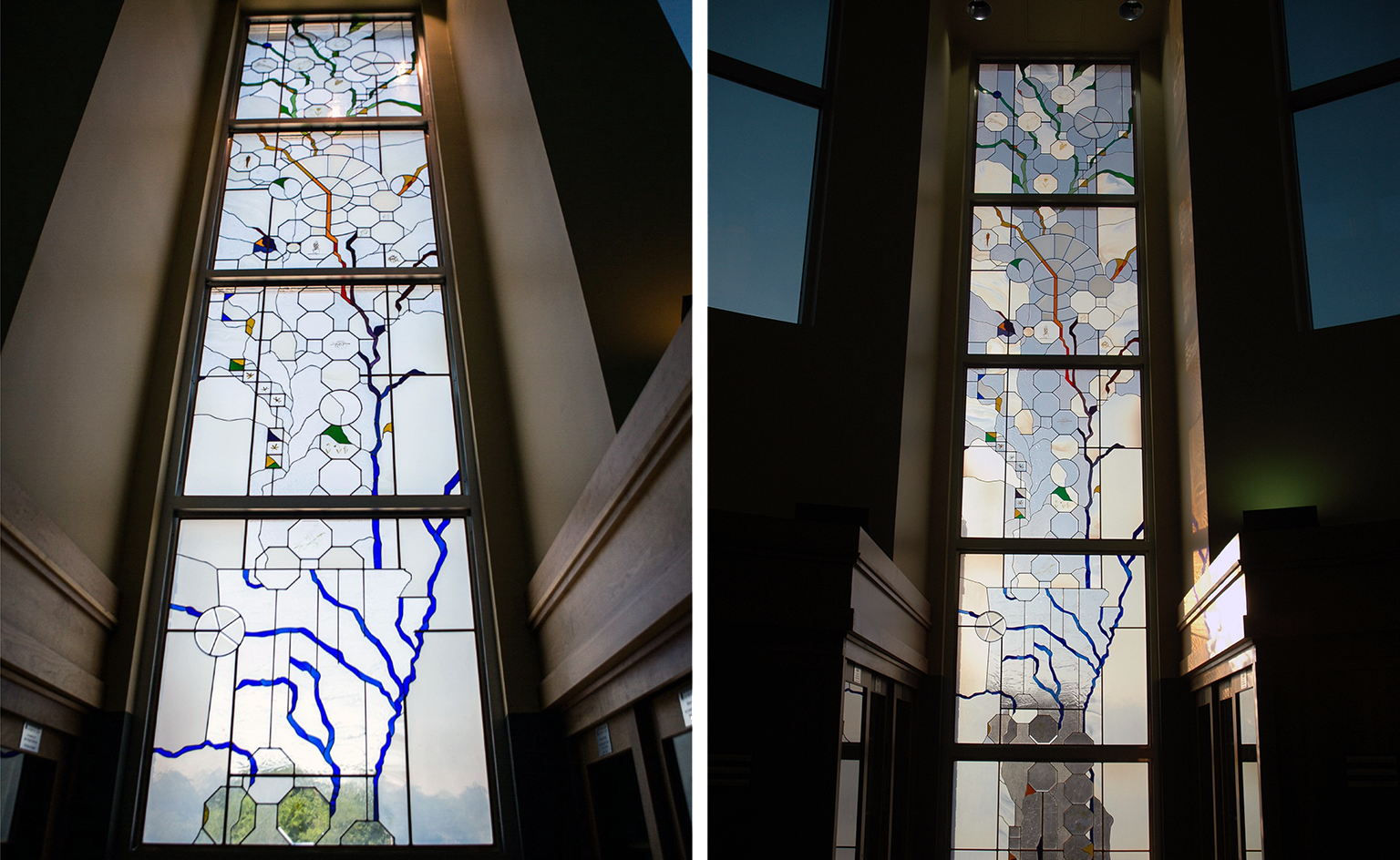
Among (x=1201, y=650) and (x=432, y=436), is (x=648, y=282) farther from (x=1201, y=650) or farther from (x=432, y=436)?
(x=1201, y=650)

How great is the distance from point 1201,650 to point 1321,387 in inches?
34.1

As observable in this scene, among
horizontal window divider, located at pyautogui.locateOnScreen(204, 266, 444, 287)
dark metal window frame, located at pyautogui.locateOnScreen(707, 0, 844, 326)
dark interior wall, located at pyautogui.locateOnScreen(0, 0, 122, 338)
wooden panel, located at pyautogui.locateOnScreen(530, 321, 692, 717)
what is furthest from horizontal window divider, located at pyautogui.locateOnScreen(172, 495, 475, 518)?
dark metal window frame, located at pyautogui.locateOnScreen(707, 0, 844, 326)

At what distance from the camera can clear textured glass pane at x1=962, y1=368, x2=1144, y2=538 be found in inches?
135

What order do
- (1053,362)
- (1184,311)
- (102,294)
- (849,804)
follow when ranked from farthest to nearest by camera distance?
1. (1053,362)
2. (1184,311)
3. (102,294)
4. (849,804)

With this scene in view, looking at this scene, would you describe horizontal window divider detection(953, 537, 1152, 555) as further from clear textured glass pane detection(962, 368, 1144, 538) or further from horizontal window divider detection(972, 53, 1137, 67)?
horizontal window divider detection(972, 53, 1137, 67)

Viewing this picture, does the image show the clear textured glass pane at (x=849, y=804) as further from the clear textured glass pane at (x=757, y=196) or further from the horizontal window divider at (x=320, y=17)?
the horizontal window divider at (x=320, y=17)

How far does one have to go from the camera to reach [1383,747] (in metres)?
1.97

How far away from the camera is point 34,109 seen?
1.87 meters

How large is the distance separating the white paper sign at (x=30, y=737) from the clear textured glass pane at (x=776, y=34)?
5.30 feet

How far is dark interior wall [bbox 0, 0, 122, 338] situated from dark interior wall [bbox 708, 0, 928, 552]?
4.41 feet

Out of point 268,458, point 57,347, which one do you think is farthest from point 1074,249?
point 57,347

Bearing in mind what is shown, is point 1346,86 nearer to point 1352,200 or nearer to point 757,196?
point 1352,200

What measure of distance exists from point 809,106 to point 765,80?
4.5 inches

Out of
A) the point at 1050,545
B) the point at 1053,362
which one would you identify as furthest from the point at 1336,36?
the point at 1050,545
